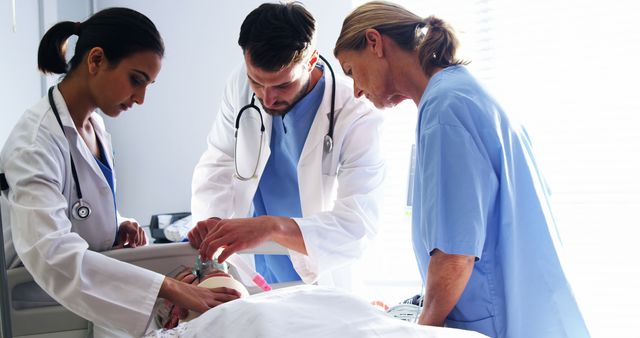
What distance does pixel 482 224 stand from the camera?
1249 mm

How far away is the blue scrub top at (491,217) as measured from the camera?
1.25m

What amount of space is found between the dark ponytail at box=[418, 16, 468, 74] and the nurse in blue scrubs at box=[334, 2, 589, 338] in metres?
0.08

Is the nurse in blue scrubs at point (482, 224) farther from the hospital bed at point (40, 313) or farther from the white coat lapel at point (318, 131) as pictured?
→ the hospital bed at point (40, 313)

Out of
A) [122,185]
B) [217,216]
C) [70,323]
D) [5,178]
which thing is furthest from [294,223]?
[122,185]

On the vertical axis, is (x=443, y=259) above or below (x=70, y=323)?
above

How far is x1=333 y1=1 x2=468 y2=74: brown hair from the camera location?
1.44 metres

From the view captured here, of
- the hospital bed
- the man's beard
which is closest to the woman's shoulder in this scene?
the hospital bed

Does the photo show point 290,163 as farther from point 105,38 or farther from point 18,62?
point 18,62

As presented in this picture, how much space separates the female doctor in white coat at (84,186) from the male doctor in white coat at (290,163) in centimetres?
25

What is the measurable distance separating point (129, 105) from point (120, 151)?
190cm

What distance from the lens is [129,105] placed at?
1737 millimetres

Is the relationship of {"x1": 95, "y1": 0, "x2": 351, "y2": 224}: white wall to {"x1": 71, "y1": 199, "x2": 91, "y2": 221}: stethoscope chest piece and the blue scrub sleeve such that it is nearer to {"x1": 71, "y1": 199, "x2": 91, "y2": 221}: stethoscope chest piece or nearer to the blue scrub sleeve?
{"x1": 71, "y1": 199, "x2": 91, "y2": 221}: stethoscope chest piece

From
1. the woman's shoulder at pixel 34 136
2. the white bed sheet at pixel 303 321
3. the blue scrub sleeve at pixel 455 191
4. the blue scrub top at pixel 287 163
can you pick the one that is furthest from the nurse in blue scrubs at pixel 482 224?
the woman's shoulder at pixel 34 136

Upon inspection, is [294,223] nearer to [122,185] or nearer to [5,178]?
[5,178]
